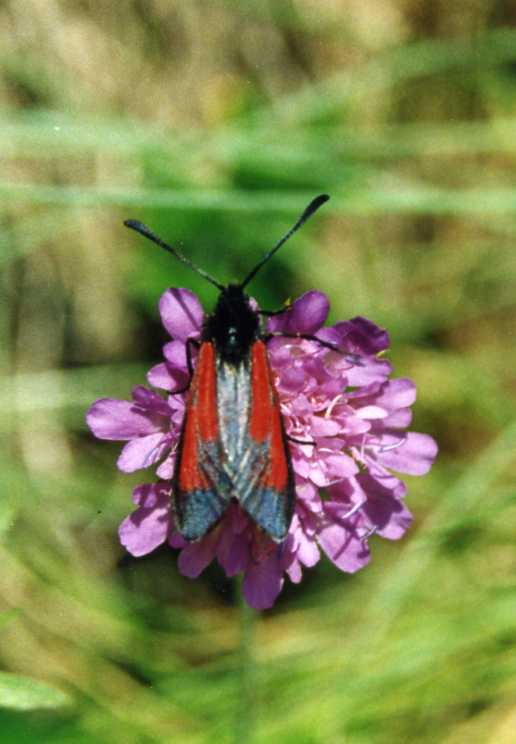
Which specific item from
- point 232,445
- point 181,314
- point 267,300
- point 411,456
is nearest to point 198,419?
point 232,445

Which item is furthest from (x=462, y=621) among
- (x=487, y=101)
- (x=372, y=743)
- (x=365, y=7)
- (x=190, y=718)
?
(x=365, y=7)

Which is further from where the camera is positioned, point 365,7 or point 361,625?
point 365,7

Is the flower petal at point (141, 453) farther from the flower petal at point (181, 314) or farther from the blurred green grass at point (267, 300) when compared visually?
the blurred green grass at point (267, 300)

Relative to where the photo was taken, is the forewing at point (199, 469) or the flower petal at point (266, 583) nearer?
the forewing at point (199, 469)

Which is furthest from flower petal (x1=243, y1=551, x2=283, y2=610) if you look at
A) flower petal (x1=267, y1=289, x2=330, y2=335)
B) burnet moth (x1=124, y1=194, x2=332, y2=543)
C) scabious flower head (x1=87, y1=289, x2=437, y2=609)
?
flower petal (x1=267, y1=289, x2=330, y2=335)

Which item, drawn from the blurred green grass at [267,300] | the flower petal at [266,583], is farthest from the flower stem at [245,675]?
the blurred green grass at [267,300]

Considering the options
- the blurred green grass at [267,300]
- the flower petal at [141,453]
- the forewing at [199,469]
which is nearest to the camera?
the forewing at [199,469]

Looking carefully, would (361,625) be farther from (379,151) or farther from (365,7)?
(365,7)

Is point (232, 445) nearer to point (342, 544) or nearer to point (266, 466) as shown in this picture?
point (266, 466)
